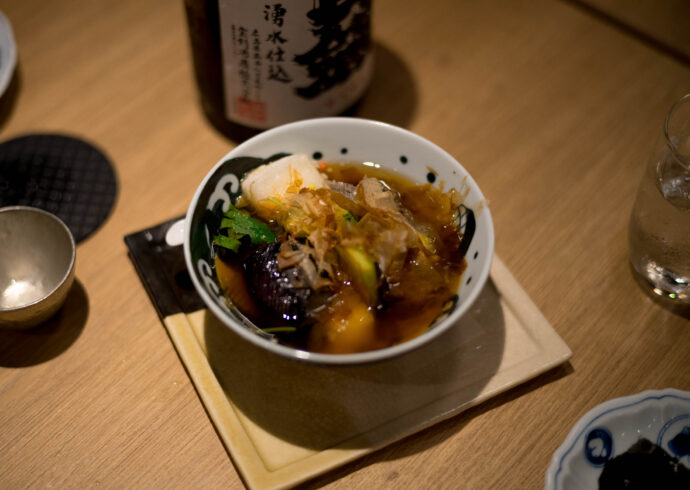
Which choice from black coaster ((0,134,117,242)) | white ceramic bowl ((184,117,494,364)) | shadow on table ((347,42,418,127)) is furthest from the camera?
shadow on table ((347,42,418,127))

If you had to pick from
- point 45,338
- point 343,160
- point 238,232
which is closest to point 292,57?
point 343,160

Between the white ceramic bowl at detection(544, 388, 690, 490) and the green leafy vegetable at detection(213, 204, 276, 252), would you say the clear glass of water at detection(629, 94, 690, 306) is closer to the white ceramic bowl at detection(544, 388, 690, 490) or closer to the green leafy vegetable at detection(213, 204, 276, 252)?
the white ceramic bowl at detection(544, 388, 690, 490)

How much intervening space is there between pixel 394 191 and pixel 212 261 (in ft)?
1.06

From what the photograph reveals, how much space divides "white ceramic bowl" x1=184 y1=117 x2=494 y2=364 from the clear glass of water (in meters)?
0.32

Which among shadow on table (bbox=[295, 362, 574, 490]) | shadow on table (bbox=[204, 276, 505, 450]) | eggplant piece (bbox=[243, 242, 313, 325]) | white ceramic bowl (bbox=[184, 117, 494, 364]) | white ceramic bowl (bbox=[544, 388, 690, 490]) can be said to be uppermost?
white ceramic bowl (bbox=[184, 117, 494, 364])

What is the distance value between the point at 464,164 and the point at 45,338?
0.86 meters

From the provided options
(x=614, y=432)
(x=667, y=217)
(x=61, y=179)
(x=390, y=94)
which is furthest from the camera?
(x=390, y=94)

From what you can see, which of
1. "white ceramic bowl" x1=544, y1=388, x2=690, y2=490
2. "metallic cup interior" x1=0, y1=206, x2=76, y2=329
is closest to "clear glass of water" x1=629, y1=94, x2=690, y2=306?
"white ceramic bowl" x1=544, y1=388, x2=690, y2=490

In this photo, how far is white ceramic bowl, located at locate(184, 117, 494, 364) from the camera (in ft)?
2.55

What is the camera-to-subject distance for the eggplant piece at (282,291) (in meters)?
0.85

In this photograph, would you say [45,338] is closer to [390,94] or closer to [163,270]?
[163,270]

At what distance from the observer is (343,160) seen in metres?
1.04

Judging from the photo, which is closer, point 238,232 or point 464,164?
point 238,232

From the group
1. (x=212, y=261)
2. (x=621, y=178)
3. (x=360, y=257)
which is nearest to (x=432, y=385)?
(x=360, y=257)
